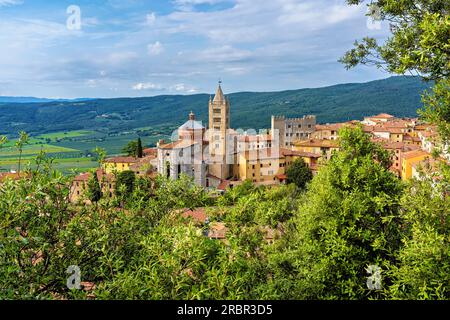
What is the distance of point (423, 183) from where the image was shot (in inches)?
349

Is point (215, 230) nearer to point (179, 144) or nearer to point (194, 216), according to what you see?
point (194, 216)

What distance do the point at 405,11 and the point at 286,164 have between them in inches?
2442

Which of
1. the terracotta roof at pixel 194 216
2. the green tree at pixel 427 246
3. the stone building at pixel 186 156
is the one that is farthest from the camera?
the stone building at pixel 186 156

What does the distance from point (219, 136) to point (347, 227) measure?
61.1 m

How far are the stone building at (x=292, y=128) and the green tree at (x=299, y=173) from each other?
27.7 metres

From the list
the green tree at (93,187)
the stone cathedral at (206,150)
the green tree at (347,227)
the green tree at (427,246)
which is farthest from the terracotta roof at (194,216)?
the stone cathedral at (206,150)

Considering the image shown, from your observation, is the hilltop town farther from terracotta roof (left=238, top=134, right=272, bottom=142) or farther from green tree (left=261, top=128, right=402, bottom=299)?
green tree (left=261, top=128, right=402, bottom=299)

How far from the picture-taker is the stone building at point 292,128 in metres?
95.1

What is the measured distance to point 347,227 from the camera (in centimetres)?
1016

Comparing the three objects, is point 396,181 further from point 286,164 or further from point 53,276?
point 286,164

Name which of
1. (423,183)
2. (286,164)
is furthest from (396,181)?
(286,164)

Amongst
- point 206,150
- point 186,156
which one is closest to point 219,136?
point 206,150

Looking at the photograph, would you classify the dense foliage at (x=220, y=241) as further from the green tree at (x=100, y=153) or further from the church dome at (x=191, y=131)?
the church dome at (x=191, y=131)
